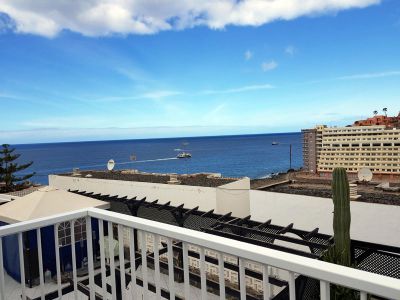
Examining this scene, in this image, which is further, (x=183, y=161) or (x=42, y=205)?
(x=183, y=161)

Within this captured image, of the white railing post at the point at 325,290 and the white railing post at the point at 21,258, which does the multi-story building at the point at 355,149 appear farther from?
the white railing post at the point at 325,290

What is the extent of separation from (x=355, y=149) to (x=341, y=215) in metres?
24.8

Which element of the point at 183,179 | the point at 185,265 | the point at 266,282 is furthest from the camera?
the point at 183,179

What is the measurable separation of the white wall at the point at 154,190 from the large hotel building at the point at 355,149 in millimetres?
16634

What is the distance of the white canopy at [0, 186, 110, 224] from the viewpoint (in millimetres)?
5320

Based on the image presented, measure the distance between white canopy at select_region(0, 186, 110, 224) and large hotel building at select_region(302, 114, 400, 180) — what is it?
22.2 m

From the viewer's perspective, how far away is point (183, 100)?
4844 cm

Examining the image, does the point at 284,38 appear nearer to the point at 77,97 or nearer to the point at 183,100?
the point at 183,100

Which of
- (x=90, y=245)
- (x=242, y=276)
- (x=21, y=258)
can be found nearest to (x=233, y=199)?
(x=90, y=245)

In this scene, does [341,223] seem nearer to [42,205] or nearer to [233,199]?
[42,205]

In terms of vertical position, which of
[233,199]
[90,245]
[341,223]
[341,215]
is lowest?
[233,199]

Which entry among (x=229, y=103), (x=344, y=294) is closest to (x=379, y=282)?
(x=344, y=294)

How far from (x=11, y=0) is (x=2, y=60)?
705 inches

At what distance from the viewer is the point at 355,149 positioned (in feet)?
87.8
